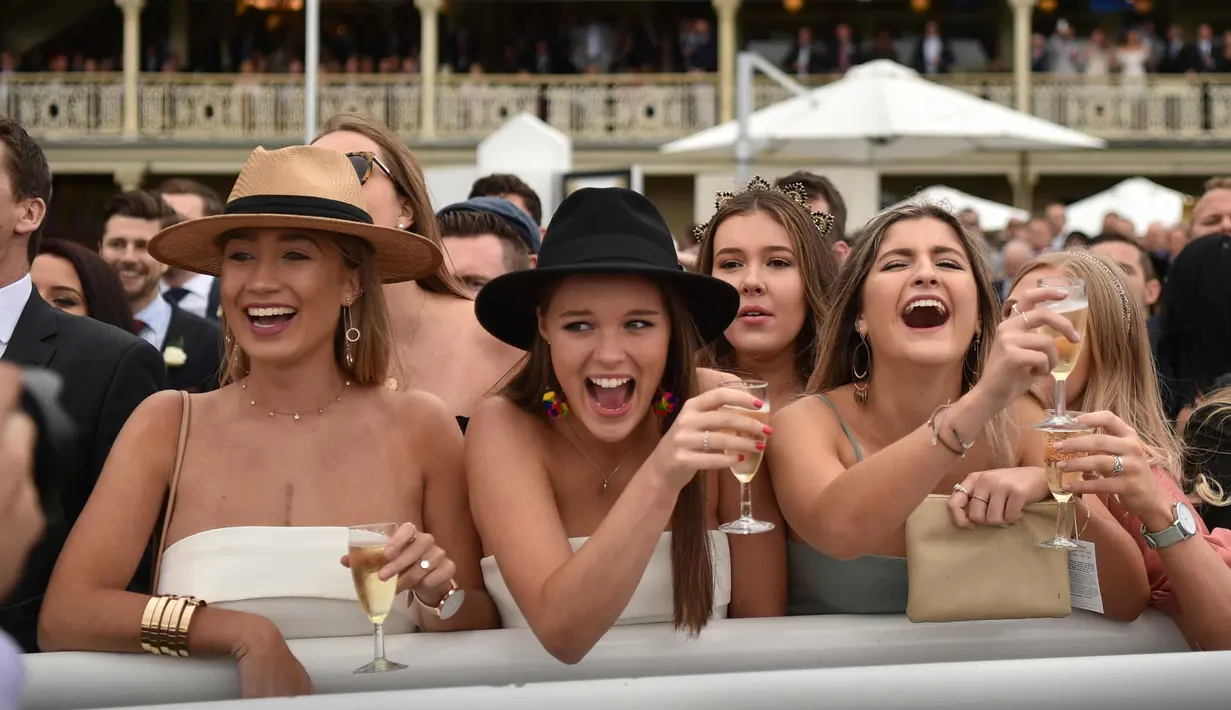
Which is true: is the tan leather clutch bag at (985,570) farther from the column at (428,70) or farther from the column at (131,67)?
the column at (131,67)

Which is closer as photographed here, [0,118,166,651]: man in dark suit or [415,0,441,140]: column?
[0,118,166,651]: man in dark suit

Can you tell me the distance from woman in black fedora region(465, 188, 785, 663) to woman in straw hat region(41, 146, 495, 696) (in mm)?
182

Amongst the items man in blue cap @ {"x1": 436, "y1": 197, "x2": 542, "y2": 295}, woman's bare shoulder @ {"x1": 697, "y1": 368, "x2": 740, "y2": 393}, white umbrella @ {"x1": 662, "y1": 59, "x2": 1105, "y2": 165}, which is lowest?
woman's bare shoulder @ {"x1": 697, "y1": 368, "x2": 740, "y2": 393}

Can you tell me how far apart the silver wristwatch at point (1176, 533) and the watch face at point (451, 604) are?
1.32 meters

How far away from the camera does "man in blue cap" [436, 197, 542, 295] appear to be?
4746 millimetres

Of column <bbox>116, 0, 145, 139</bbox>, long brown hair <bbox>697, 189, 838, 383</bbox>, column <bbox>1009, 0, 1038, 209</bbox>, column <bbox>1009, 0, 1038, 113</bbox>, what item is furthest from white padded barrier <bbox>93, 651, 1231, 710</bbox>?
column <bbox>116, 0, 145, 139</bbox>

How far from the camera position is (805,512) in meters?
2.69

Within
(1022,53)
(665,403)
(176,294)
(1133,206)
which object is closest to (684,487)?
(665,403)

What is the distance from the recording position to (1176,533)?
259 centimetres

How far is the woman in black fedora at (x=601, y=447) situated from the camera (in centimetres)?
237

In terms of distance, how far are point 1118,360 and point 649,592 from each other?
1.31 m

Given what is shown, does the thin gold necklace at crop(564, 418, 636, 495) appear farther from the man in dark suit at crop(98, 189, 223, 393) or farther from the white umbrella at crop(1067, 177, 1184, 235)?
the white umbrella at crop(1067, 177, 1184, 235)

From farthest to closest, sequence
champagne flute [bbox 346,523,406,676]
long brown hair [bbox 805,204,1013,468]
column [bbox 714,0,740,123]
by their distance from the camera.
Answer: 1. column [bbox 714,0,740,123]
2. long brown hair [bbox 805,204,1013,468]
3. champagne flute [bbox 346,523,406,676]

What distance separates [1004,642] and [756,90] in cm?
2121
